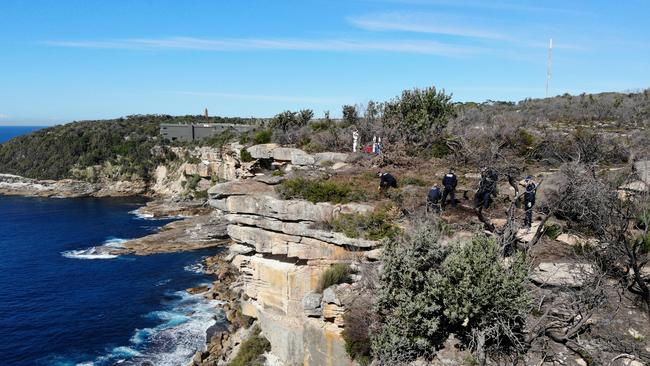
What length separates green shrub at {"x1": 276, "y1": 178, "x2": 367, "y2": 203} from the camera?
17625mm

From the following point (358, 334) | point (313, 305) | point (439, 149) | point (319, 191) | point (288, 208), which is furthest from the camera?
point (439, 149)

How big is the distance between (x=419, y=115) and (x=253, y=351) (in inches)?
643

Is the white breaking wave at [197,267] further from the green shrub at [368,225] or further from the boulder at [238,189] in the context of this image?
the green shrub at [368,225]

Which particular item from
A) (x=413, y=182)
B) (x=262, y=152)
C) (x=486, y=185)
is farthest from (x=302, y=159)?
(x=486, y=185)

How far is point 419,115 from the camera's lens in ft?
89.5

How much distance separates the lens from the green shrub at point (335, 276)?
15.6 metres

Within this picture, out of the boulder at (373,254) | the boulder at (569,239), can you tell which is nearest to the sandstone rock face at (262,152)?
the boulder at (373,254)

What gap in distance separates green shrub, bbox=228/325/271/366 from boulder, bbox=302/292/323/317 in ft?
13.4

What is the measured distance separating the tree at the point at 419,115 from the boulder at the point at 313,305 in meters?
12.7

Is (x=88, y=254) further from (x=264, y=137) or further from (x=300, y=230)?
(x=300, y=230)

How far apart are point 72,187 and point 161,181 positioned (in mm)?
14588

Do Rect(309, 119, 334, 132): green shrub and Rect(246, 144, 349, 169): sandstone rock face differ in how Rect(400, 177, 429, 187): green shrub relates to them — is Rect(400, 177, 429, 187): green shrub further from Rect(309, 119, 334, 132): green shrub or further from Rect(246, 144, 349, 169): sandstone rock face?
Rect(309, 119, 334, 132): green shrub

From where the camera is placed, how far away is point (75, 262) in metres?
40.8

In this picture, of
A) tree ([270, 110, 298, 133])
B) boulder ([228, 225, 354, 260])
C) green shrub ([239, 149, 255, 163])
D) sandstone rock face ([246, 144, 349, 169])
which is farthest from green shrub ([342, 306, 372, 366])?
tree ([270, 110, 298, 133])
